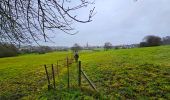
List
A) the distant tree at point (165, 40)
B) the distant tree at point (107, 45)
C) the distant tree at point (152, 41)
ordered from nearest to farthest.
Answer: the distant tree at point (152, 41) → the distant tree at point (165, 40) → the distant tree at point (107, 45)

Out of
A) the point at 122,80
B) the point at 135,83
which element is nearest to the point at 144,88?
the point at 135,83

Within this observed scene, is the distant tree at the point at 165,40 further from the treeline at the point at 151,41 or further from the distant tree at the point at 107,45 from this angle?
the distant tree at the point at 107,45

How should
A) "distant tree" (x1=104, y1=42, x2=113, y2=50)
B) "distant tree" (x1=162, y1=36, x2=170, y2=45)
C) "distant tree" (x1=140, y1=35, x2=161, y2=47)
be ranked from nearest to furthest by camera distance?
1. "distant tree" (x1=140, y1=35, x2=161, y2=47)
2. "distant tree" (x1=162, y1=36, x2=170, y2=45)
3. "distant tree" (x1=104, y1=42, x2=113, y2=50)

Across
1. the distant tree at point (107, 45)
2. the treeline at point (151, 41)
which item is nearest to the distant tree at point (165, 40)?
the treeline at point (151, 41)

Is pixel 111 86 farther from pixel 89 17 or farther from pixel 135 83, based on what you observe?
pixel 89 17

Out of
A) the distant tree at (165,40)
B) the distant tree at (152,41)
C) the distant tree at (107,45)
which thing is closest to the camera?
the distant tree at (152,41)

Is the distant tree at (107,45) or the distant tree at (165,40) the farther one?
the distant tree at (107,45)

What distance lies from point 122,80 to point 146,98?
17.3 ft

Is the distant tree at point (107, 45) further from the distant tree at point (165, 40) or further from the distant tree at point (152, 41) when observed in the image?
the distant tree at point (152, 41)

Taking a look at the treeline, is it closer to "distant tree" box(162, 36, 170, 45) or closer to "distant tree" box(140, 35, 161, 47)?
"distant tree" box(140, 35, 161, 47)

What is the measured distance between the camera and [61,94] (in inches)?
593

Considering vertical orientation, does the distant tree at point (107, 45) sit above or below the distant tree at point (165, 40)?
below

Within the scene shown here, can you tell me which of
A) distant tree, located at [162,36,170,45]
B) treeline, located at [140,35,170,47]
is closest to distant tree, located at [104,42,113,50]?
distant tree, located at [162,36,170,45]

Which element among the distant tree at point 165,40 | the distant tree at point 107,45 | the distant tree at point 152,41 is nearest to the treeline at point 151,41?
the distant tree at point 152,41
